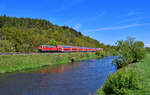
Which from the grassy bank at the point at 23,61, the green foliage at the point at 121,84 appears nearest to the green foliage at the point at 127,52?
the green foliage at the point at 121,84

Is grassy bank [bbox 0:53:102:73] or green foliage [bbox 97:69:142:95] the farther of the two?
grassy bank [bbox 0:53:102:73]

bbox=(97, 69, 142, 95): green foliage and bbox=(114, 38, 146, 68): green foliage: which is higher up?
bbox=(114, 38, 146, 68): green foliage

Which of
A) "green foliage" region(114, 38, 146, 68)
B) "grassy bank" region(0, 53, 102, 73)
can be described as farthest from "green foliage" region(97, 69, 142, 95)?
"grassy bank" region(0, 53, 102, 73)

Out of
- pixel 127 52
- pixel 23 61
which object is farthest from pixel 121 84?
pixel 23 61

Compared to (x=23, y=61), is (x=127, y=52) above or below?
above

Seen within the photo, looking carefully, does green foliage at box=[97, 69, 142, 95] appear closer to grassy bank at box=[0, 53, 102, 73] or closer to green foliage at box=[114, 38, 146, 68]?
green foliage at box=[114, 38, 146, 68]

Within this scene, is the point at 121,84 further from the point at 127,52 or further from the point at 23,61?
the point at 23,61

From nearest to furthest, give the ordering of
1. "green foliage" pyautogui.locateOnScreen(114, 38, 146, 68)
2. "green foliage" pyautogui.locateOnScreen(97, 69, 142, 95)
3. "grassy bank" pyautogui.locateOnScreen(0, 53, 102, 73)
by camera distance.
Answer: "green foliage" pyautogui.locateOnScreen(97, 69, 142, 95), "green foliage" pyautogui.locateOnScreen(114, 38, 146, 68), "grassy bank" pyautogui.locateOnScreen(0, 53, 102, 73)

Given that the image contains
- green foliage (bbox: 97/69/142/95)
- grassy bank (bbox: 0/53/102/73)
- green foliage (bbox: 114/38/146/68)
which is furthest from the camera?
grassy bank (bbox: 0/53/102/73)

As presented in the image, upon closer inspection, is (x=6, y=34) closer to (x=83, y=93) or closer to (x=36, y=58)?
(x=36, y=58)

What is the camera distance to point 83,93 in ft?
60.3

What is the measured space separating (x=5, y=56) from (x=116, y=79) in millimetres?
34860

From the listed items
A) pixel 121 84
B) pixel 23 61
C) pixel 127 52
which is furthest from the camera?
pixel 23 61

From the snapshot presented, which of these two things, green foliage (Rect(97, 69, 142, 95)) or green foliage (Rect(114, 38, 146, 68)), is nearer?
green foliage (Rect(97, 69, 142, 95))
